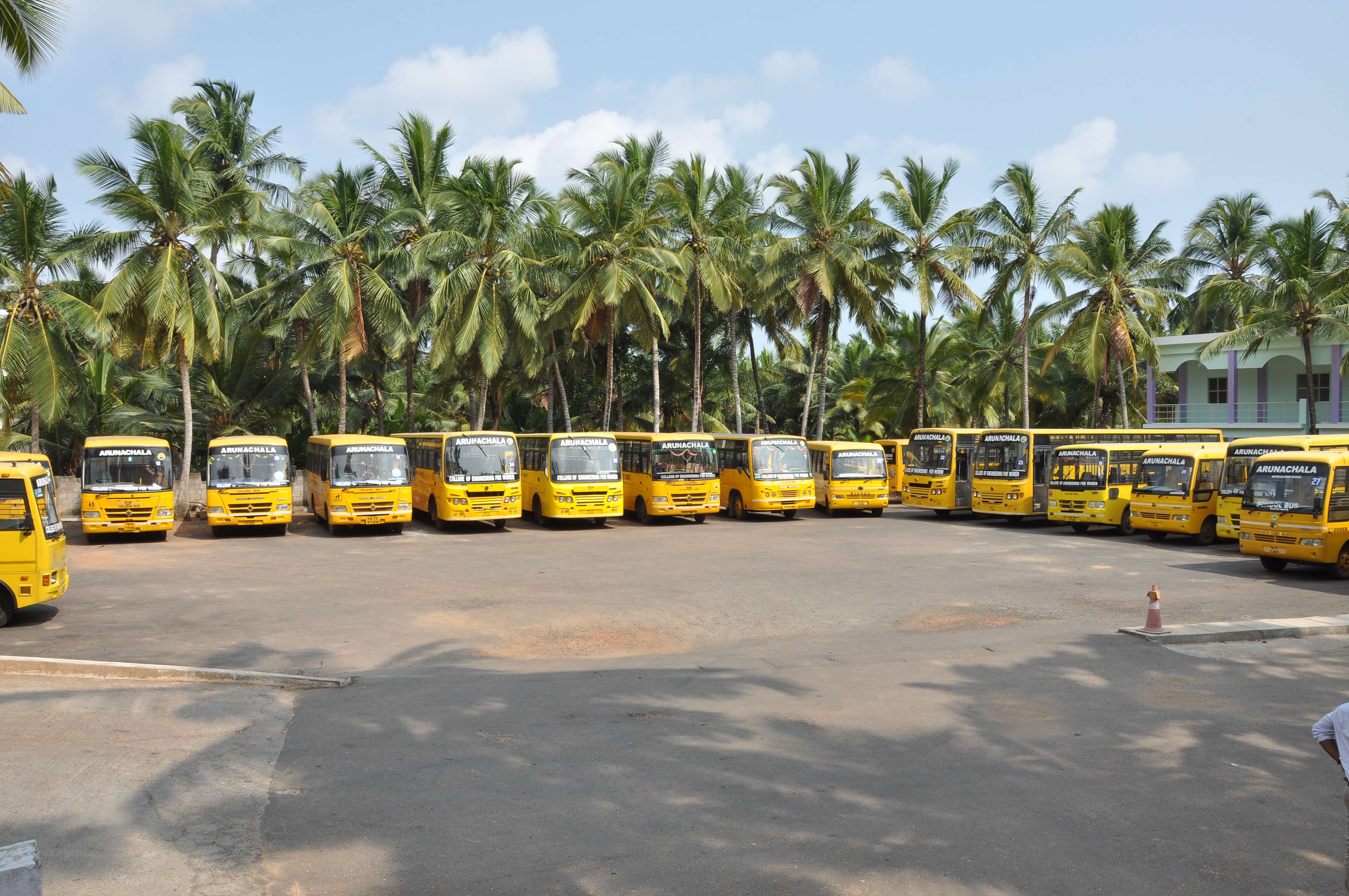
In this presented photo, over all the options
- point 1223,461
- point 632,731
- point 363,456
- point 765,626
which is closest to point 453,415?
point 363,456

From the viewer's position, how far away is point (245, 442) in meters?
23.0

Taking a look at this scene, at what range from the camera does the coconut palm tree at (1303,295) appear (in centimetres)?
3098

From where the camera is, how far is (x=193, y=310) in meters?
26.2

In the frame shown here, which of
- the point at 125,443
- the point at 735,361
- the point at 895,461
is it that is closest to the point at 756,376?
the point at 735,361

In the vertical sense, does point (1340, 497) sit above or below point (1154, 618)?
above

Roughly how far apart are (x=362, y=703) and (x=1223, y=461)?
745 inches

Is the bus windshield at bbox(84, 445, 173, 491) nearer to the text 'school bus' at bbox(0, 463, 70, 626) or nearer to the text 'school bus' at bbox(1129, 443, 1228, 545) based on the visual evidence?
the text 'school bus' at bbox(0, 463, 70, 626)

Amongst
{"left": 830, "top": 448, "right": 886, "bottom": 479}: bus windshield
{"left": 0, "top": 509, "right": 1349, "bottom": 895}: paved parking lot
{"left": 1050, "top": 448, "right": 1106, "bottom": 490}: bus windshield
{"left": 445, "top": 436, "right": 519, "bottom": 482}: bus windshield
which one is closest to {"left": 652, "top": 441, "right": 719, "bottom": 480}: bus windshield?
{"left": 445, "top": 436, "right": 519, "bottom": 482}: bus windshield

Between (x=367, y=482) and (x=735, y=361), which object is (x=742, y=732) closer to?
(x=367, y=482)

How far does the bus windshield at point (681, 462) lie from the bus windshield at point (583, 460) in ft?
3.82

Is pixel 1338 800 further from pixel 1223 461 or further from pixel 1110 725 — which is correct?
pixel 1223 461

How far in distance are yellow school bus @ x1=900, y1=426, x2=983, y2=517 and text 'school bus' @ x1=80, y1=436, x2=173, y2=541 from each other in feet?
61.6

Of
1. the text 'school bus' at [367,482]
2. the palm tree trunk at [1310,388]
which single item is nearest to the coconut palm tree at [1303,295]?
the palm tree trunk at [1310,388]

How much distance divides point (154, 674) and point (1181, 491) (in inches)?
764
